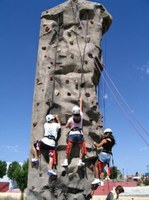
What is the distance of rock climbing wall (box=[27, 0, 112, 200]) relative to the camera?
6.62 meters

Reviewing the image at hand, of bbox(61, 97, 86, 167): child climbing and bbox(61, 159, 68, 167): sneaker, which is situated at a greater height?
bbox(61, 97, 86, 167): child climbing

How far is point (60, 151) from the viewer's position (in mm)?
6840

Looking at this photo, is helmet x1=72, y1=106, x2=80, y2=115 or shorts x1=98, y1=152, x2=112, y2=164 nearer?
helmet x1=72, y1=106, x2=80, y2=115

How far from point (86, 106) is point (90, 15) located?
2.53 meters

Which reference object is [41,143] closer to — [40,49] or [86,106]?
[86,106]

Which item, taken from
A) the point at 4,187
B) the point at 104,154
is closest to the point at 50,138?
the point at 104,154

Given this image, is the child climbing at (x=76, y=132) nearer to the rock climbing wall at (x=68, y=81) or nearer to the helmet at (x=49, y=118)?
the rock climbing wall at (x=68, y=81)

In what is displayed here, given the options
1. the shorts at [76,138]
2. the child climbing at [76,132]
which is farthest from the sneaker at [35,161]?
the shorts at [76,138]

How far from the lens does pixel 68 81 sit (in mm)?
7418

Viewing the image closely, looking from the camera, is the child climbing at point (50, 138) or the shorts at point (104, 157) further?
the shorts at point (104, 157)

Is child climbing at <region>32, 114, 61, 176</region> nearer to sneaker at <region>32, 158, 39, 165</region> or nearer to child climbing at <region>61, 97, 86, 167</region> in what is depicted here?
sneaker at <region>32, 158, 39, 165</region>

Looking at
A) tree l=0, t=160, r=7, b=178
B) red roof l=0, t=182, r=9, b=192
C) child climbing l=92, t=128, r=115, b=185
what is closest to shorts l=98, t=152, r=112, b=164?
child climbing l=92, t=128, r=115, b=185

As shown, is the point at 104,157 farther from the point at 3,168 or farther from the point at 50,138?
the point at 3,168

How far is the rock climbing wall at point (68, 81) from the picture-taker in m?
6.62
